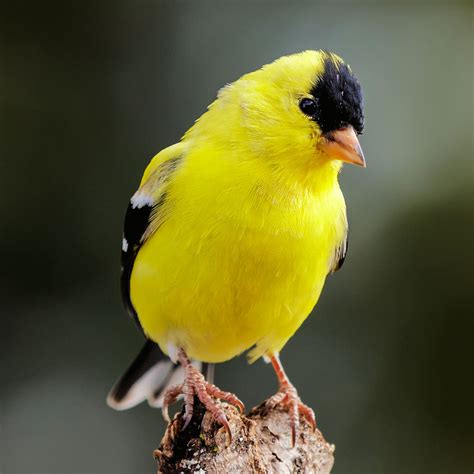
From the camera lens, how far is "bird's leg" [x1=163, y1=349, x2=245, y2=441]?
2.46m

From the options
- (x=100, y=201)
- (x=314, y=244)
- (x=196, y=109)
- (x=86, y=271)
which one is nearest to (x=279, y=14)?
(x=196, y=109)

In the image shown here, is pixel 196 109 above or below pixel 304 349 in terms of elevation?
above

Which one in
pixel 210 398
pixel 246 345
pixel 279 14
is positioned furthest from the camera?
pixel 279 14

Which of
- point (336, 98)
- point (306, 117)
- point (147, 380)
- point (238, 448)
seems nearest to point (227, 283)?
point (238, 448)

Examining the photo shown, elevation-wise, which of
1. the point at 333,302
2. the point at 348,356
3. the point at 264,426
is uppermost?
the point at 264,426

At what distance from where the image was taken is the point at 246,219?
257 cm

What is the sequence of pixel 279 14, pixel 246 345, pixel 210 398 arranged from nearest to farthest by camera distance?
1. pixel 210 398
2. pixel 246 345
3. pixel 279 14

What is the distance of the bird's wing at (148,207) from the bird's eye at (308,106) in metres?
0.52

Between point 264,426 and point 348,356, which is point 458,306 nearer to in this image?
point 348,356

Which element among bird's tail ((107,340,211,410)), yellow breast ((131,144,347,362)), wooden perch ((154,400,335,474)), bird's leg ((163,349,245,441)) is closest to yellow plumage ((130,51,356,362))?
yellow breast ((131,144,347,362))

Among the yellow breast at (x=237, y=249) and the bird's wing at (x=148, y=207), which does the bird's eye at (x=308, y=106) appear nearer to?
the yellow breast at (x=237, y=249)

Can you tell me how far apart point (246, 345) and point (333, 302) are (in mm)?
1827

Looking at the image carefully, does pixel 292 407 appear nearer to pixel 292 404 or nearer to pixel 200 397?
pixel 292 404

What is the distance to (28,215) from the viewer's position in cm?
472
